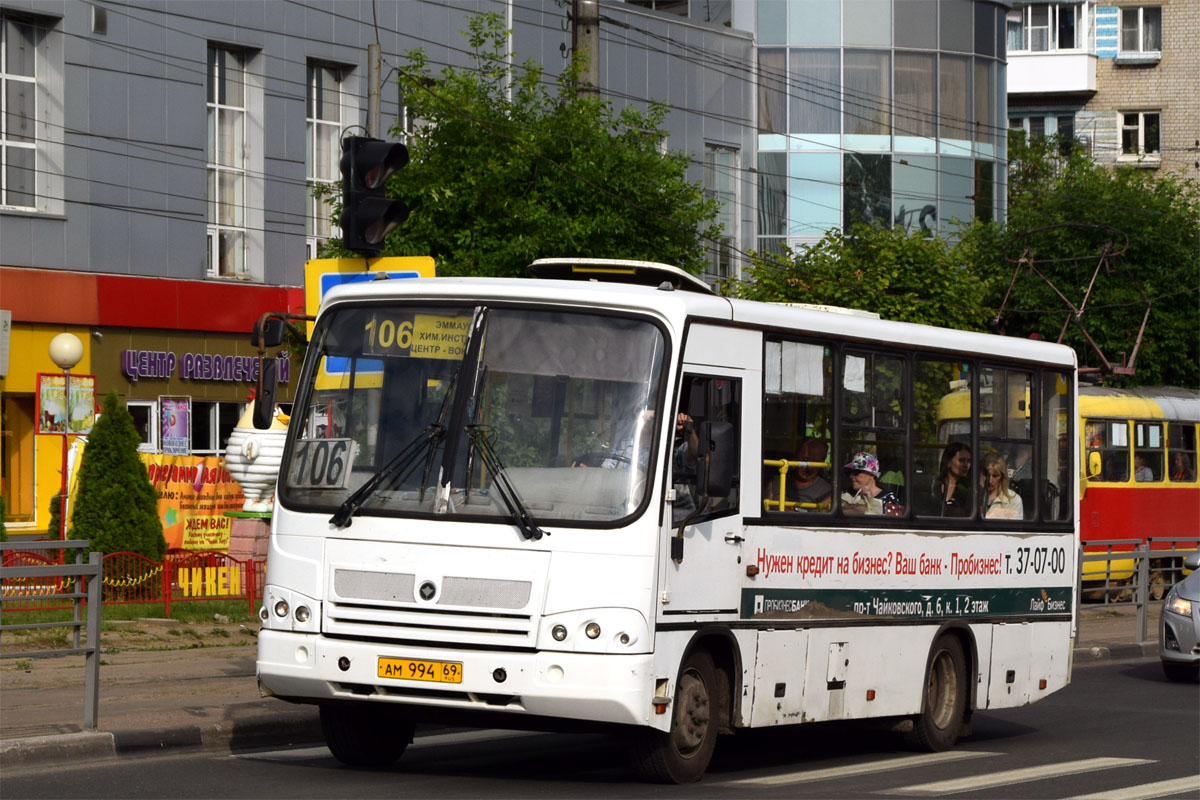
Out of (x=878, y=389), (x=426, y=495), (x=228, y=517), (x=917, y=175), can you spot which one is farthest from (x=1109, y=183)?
(x=426, y=495)

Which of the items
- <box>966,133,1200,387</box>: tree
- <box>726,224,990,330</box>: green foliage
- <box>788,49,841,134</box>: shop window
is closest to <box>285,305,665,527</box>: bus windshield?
<box>726,224,990,330</box>: green foliage

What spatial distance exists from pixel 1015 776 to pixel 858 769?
0.97 meters

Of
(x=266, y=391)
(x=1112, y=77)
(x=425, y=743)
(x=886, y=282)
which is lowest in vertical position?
(x=425, y=743)

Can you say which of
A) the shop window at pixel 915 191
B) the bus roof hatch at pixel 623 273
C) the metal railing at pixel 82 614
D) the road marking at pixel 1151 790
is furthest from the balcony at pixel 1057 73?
the metal railing at pixel 82 614

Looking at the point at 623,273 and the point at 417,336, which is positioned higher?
the point at 623,273

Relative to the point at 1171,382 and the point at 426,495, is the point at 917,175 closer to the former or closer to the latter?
the point at 1171,382

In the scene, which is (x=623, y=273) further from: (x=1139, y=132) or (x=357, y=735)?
(x=1139, y=132)

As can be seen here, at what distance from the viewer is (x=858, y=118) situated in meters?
46.6

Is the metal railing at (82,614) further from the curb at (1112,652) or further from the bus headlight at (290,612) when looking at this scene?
the curb at (1112,652)

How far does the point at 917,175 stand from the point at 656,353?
124 feet

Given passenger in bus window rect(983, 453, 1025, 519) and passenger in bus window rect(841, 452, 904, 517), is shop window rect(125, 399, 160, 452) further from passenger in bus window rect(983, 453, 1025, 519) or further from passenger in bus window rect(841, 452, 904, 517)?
passenger in bus window rect(841, 452, 904, 517)

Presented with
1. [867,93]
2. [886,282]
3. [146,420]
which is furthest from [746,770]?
[867,93]

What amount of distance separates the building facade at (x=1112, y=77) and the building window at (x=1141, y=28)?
0.04 meters

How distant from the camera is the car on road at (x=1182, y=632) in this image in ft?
60.2
